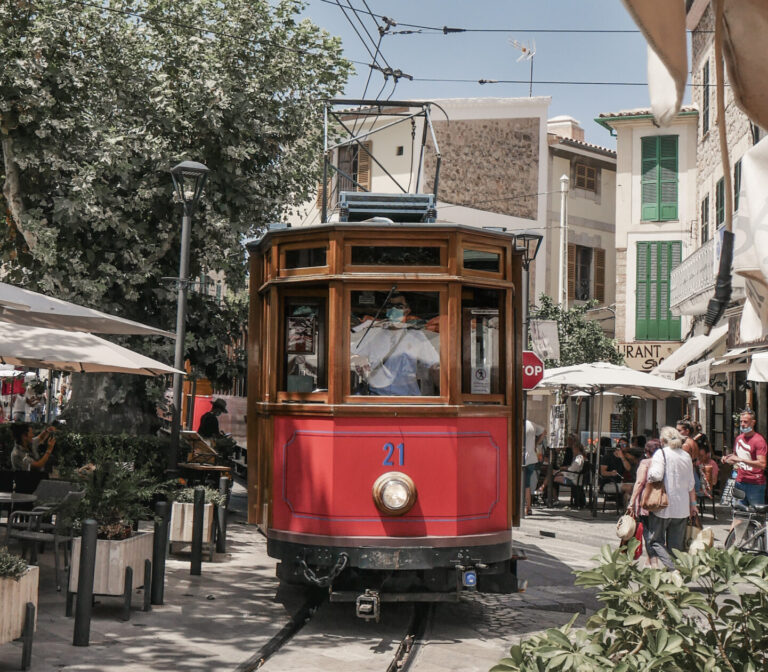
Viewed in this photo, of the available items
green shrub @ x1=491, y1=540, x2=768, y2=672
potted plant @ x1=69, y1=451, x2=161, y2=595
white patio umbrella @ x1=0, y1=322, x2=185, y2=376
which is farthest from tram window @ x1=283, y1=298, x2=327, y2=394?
green shrub @ x1=491, y1=540, x2=768, y2=672

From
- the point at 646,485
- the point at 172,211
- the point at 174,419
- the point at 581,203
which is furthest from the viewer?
the point at 581,203

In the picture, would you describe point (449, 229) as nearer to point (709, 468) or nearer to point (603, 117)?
point (709, 468)

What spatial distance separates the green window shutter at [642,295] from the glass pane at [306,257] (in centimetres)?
2356

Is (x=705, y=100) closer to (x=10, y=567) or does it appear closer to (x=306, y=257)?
(x=306, y=257)

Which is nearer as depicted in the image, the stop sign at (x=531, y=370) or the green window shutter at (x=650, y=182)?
the stop sign at (x=531, y=370)

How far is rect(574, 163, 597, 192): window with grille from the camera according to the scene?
37219mm

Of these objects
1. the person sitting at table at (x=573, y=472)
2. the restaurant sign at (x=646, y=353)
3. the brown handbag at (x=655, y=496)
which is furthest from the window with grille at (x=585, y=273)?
the brown handbag at (x=655, y=496)

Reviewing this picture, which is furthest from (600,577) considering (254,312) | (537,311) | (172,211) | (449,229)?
(537,311)

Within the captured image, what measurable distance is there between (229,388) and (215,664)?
33.3ft

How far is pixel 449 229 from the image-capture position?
7797 millimetres

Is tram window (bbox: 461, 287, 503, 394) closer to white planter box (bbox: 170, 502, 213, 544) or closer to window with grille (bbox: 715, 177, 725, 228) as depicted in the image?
white planter box (bbox: 170, 502, 213, 544)

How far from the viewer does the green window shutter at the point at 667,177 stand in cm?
3011

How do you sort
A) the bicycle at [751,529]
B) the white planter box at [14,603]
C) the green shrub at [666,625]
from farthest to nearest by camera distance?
1. the bicycle at [751,529]
2. the white planter box at [14,603]
3. the green shrub at [666,625]

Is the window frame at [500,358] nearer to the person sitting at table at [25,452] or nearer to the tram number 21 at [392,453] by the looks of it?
the tram number 21 at [392,453]
